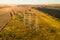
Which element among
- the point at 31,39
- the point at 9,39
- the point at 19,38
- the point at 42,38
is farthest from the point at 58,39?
the point at 9,39

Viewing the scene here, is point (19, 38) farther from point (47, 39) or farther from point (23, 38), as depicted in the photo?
point (47, 39)

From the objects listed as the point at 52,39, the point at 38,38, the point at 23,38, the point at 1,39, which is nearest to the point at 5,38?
the point at 1,39

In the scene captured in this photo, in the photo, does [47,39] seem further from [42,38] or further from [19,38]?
[19,38]

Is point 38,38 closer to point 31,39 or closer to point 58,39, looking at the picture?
point 31,39

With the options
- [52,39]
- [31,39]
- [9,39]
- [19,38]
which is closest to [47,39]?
[52,39]

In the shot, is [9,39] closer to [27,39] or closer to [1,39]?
[1,39]

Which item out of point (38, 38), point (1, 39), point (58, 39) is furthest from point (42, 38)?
point (1, 39)
